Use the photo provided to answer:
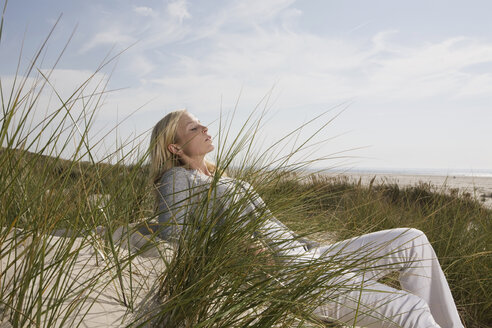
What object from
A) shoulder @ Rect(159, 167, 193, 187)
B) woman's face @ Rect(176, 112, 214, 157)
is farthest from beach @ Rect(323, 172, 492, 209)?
shoulder @ Rect(159, 167, 193, 187)

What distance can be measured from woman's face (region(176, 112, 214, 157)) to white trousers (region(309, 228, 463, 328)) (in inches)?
40.6

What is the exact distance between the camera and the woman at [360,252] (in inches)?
53.3

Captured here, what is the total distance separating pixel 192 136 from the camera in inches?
110

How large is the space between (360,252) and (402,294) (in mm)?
287

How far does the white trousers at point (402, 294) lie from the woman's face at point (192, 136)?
1030mm

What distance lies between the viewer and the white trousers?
1561 mm

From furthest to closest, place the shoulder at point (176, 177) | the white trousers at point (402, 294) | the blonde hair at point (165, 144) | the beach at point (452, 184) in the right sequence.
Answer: the beach at point (452, 184)
the blonde hair at point (165, 144)
the shoulder at point (176, 177)
the white trousers at point (402, 294)

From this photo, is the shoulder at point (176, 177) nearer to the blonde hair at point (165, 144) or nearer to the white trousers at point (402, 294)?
the blonde hair at point (165, 144)

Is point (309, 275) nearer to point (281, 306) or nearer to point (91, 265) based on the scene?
point (281, 306)

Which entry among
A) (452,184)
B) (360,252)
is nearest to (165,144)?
(360,252)

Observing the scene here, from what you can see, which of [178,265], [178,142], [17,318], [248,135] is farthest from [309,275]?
[178,142]

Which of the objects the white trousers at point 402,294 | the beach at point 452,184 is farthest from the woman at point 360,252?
the beach at point 452,184

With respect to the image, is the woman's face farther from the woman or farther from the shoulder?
the shoulder

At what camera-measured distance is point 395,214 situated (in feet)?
12.0
